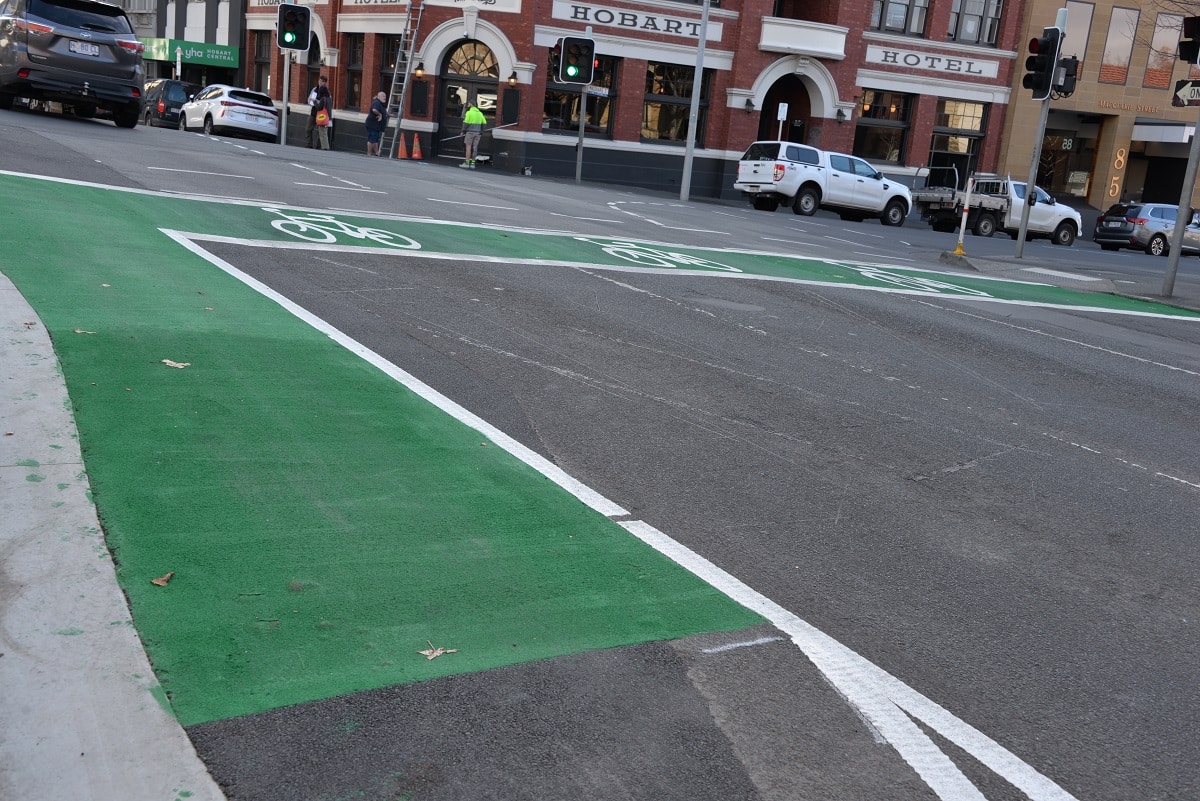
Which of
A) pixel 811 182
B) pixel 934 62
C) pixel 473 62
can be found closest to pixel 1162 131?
pixel 934 62

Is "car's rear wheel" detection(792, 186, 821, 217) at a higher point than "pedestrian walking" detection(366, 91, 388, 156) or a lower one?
lower

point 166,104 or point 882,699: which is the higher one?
point 166,104

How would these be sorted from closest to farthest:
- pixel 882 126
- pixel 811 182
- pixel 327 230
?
1. pixel 327 230
2. pixel 811 182
3. pixel 882 126

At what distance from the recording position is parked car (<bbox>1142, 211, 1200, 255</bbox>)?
36781 millimetres

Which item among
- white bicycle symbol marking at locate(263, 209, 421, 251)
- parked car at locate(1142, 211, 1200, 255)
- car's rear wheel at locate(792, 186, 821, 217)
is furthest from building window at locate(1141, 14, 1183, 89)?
white bicycle symbol marking at locate(263, 209, 421, 251)

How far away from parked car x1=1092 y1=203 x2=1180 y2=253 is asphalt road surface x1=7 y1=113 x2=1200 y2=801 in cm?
2458

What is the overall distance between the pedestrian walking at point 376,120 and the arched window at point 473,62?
297 centimetres

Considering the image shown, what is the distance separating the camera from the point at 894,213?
34500 millimetres

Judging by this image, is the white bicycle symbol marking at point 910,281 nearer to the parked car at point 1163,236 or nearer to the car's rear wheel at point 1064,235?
the car's rear wheel at point 1064,235

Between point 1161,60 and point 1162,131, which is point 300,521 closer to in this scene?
point 1161,60

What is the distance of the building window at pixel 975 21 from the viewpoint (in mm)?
42844

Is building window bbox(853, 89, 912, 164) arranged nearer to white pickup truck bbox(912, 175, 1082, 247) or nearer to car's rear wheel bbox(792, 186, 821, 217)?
white pickup truck bbox(912, 175, 1082, 247)

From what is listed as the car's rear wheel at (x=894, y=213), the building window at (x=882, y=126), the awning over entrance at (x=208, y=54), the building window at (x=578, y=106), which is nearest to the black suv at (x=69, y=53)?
the building window at (x=578, y=106)

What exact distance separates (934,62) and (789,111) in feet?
17.9
